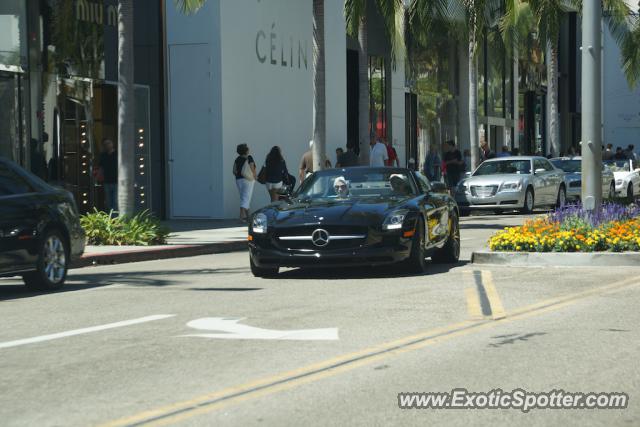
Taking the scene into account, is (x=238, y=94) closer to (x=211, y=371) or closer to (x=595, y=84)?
(x=595, y=84)

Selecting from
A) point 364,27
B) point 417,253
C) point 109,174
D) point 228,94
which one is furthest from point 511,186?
point 417,253

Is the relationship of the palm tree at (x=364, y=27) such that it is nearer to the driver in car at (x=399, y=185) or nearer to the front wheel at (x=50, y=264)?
the driver in car at (x=399, y=185)

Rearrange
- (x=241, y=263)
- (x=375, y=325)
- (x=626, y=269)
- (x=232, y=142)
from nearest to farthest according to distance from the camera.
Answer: (x=375, y=325), (x=626, y=269), (x=241, y=263), (x=232, y=142)

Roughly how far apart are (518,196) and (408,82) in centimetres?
1607

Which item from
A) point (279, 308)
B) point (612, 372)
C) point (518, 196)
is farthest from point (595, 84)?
point (518, 196)

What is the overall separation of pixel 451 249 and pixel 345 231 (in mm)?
2628

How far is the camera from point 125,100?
70.4 feet

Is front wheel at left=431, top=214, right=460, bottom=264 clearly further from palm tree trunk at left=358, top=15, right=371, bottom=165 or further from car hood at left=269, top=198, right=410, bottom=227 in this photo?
palm tree trunk at left=358, top=15, right=371, bottom=165

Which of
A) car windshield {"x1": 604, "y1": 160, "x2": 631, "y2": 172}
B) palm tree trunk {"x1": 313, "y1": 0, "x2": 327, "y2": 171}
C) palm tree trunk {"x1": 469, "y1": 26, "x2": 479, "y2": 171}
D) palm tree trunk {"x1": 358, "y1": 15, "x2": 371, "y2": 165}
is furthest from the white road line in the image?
car windshield {"x1": 604, "y1": 160, "x2": 631, "y2": 172}

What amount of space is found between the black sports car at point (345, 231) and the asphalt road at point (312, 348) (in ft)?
1.01

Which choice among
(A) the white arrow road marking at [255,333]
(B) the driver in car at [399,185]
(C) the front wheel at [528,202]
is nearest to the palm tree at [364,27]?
(C) the front wheel at [528,202]

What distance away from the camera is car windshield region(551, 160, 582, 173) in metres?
37.8

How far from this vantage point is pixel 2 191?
14023 mm

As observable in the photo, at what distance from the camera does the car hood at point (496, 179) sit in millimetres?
32438
